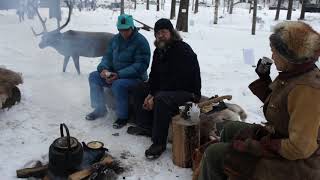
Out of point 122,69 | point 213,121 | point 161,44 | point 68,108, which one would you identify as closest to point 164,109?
point 213,121

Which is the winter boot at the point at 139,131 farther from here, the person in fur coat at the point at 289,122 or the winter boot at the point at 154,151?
the person in fur coat at the point at 289,122

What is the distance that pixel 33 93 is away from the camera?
6215mm

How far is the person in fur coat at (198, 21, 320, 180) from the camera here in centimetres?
233

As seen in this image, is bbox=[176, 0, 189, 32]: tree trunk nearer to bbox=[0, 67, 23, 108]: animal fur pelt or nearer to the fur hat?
bbox=[0, 67, 23, 108]: animal fur pelt

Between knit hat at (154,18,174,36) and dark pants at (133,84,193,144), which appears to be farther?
knit hat at (154,18,174,36)

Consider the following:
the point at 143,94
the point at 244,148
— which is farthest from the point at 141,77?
the point at 244,148

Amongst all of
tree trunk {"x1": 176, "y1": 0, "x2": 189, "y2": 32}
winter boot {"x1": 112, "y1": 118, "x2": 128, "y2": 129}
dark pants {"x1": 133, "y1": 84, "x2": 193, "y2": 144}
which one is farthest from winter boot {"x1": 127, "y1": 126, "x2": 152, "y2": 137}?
tree trunk {"x1": 176, "y1": 0, "x2": 189, "y2": 32}

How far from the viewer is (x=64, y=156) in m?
3.30

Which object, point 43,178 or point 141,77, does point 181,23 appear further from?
point 43,178

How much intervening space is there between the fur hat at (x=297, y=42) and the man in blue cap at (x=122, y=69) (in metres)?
2.61

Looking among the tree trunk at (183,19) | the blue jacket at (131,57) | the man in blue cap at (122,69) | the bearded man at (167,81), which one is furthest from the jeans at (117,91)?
the tree trunk at (183,19)

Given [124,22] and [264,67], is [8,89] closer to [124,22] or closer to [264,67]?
[124,22]

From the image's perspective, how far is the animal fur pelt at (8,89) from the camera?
5.08m

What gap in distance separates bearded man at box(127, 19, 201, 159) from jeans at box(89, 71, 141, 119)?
0.36 meters
